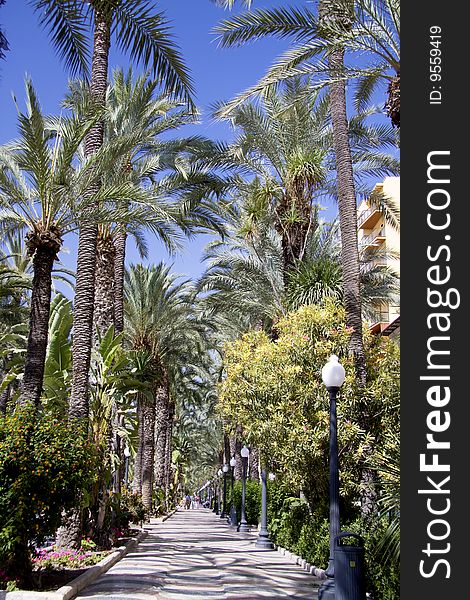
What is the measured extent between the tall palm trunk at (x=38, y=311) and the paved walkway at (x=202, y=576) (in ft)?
10.6

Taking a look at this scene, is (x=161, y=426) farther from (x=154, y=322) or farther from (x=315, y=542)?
(x=315, y=542)

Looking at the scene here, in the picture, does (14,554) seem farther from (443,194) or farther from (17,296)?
(17,296)

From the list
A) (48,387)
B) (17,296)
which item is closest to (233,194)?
(48,387)

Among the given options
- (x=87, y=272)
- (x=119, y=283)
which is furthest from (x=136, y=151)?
(x=87, y=272)

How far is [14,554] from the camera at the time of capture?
9875 mm

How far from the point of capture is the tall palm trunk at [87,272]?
1462cm

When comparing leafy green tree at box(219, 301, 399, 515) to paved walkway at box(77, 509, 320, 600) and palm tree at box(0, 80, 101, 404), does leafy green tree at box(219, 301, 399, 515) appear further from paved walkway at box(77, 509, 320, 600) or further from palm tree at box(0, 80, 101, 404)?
palm tree at box(0, 80, 101, 404)

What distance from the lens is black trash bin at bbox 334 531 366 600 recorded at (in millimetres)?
8828

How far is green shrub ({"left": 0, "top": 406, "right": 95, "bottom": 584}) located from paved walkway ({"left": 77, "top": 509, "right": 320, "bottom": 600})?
1.16m

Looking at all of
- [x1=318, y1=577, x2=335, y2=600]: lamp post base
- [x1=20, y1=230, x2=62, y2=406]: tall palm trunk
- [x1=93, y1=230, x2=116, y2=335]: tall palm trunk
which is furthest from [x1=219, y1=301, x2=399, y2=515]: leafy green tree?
[x1=93, y1=230, x2=116, y2=335]: tall palm trunk

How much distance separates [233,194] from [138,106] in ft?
17.2

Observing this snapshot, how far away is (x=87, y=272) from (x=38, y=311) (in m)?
3.43

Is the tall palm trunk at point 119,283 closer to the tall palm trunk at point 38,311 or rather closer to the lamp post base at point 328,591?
the tall palm trunk at point 38,311

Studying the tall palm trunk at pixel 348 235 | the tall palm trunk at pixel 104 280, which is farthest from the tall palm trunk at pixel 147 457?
the tall palm trunk at pixel 348 235
